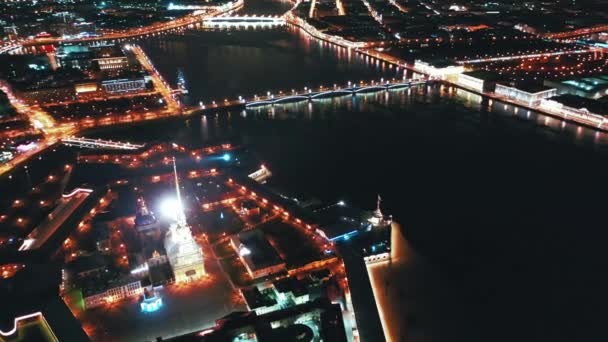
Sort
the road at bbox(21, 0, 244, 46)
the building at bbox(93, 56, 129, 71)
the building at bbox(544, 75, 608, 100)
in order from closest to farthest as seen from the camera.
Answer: the building at bbox(544, 75, 608, 100)
the building at bbox(93, 56, 129, 71)
the road at bbox(21, 0, 244, 46)

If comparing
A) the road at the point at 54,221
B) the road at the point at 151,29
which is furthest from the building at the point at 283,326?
the road at the point at 151,29

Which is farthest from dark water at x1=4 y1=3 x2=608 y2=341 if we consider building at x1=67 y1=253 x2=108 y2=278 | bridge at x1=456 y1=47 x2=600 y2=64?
building at x1=67 y1=253 x2=108 y2=278

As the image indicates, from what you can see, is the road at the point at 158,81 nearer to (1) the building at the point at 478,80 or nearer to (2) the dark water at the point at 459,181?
(2) the dark water at the point at 459,181

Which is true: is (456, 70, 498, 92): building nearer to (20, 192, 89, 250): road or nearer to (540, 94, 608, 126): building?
(540, 94, 608, 126): building

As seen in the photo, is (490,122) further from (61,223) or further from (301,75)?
(61,223)

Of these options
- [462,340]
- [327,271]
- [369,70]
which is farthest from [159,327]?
[369,70]

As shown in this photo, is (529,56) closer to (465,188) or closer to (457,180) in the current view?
(457,180)
